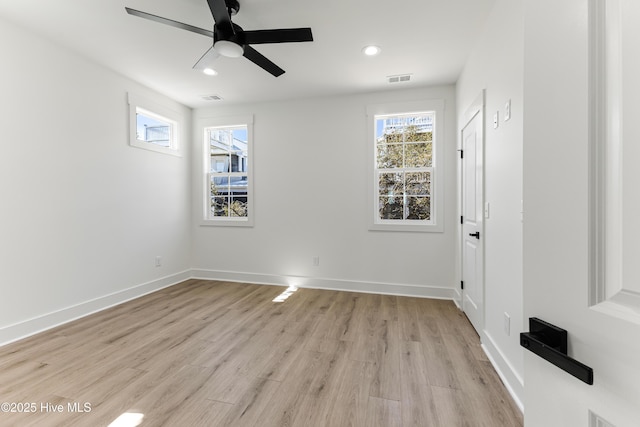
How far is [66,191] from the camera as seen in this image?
2.91 meters

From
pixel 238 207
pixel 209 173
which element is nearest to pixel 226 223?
pixel 238 207

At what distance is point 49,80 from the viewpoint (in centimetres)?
276

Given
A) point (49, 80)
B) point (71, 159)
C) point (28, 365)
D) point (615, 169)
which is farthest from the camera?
point (71, 159)

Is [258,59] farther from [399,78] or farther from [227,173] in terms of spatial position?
[227,173]

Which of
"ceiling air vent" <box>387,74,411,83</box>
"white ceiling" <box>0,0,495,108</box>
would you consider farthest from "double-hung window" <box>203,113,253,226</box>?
"ceiling air vent" <box>387,74,411,83</box>

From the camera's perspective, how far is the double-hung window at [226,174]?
4.57 m

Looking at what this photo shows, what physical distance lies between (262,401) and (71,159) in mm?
3107

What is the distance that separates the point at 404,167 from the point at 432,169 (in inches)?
14.6

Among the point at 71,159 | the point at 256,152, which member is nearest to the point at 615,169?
the point at 71,159

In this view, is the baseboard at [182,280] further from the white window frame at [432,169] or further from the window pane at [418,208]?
the window pane at [418,208]

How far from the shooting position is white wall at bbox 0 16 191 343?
8.19 feet

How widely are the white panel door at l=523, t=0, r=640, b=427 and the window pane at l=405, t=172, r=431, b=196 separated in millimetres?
3399

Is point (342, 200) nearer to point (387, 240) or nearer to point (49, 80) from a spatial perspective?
point (387, 240)

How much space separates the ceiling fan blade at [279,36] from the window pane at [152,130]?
248 centimetres
